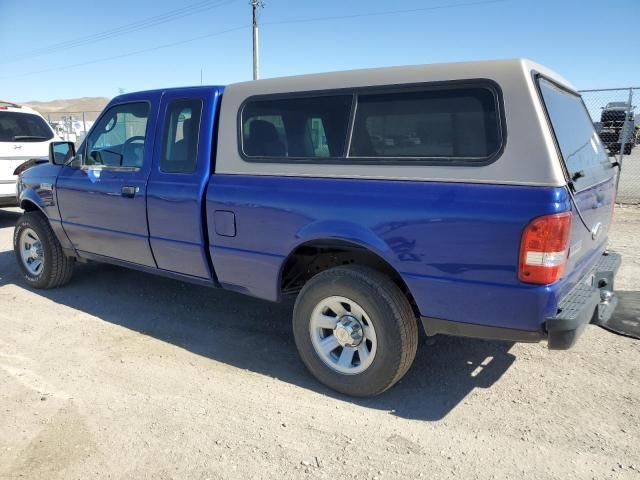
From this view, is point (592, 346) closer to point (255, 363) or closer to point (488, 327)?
point (488, 327)

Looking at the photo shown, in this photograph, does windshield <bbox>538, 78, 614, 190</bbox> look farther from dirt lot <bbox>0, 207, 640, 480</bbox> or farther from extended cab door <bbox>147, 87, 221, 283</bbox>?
extended cab door <bbox>147, 87, 221, 283</bbox>

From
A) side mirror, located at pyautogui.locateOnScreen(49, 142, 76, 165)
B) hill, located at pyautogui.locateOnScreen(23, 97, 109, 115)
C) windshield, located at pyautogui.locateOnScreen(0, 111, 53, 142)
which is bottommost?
side mirror, located at pyautogui.locateOnScreen(49, 142, 76, 165)

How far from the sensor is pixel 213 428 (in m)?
2.86

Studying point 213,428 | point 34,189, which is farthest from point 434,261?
point 34,189

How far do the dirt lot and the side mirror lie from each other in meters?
1.53

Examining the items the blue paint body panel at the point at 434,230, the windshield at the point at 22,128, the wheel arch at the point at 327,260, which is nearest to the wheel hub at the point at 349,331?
the wheel arch at the point at 327,260

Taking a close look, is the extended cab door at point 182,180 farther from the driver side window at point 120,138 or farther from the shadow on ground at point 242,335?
the shadow on ground at point 242,335

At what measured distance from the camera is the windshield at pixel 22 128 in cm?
855

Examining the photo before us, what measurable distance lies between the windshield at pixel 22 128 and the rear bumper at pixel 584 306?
29.3ft

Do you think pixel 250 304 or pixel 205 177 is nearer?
pixel 205 177

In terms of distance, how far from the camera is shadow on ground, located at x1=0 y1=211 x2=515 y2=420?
10.7 feet

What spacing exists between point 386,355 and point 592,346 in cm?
186

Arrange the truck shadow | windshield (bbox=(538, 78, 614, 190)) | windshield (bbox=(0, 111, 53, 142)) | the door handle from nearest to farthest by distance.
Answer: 1. windshield (bbox=(538, 78, 614, 190))
2. the truck shadow
3. the door handle
4. windshield (bbox=(0, 111, 53, 142))

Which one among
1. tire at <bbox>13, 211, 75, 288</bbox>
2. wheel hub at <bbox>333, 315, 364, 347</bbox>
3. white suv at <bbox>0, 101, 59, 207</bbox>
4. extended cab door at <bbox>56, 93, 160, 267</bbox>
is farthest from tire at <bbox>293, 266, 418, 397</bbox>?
white suv at <bbox>0, 101, 59, 207</bbox>
